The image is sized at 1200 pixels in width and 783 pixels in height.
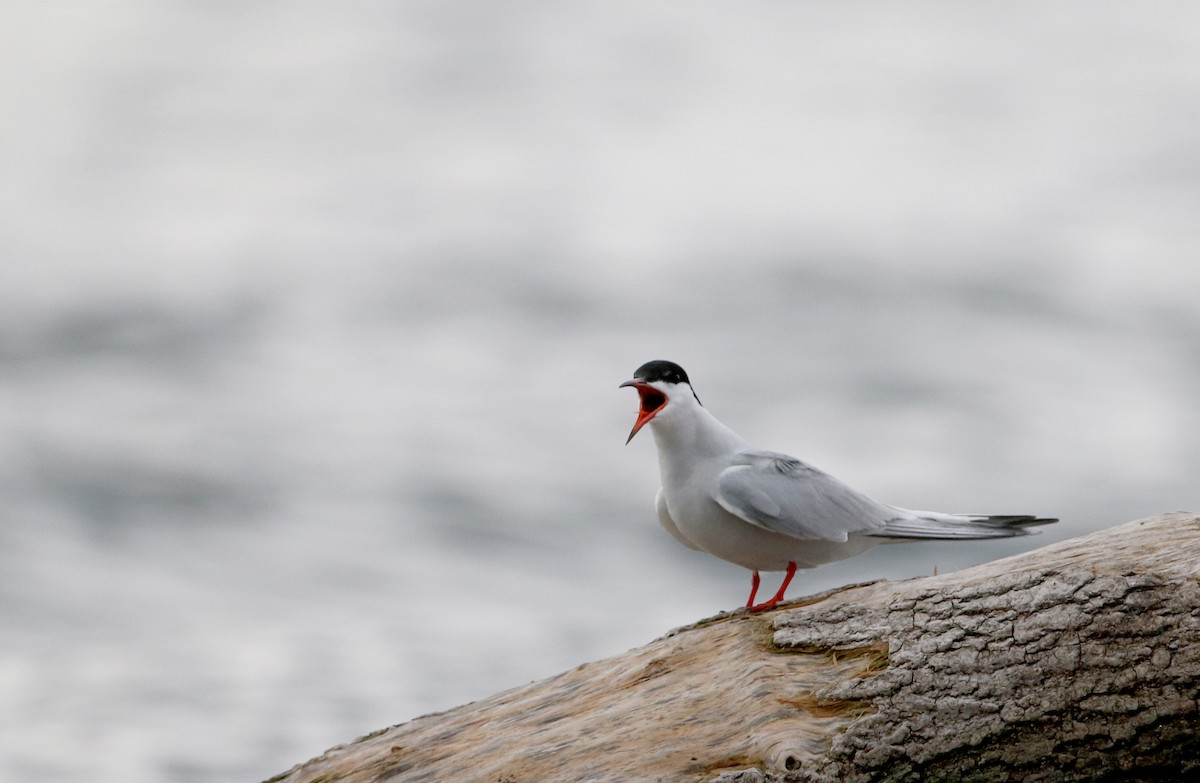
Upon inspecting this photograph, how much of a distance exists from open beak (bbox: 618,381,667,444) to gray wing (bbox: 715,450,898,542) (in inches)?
21.9

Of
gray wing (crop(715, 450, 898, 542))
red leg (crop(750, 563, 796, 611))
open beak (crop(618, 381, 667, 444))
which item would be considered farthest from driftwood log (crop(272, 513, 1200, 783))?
open beak (crop(618, 381, 667, 444))

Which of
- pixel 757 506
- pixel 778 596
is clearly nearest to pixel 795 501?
pixel 757 506

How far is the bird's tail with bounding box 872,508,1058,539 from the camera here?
285 inches

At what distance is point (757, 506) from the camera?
7.18m

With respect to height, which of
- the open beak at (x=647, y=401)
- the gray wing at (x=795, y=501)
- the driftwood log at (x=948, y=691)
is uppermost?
the open beak at (x=647, y=401)

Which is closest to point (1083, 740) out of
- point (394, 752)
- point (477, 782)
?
point (477, 782)

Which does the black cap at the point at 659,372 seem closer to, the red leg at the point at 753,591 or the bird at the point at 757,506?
the bird at the point at 757,506

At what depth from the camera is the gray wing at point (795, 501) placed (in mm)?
7184

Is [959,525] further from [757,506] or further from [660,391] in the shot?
[660,391]

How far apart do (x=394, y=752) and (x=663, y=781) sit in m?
1.86

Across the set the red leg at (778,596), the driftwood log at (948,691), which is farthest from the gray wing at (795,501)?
the driftwood log at (948,691)

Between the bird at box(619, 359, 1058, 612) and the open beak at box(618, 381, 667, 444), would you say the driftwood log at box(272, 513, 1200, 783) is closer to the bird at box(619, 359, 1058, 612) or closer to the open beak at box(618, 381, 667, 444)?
the bird at box(619, 359, 1058, 612)

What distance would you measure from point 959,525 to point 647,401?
6.27 feet

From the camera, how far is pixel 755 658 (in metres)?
6.23
